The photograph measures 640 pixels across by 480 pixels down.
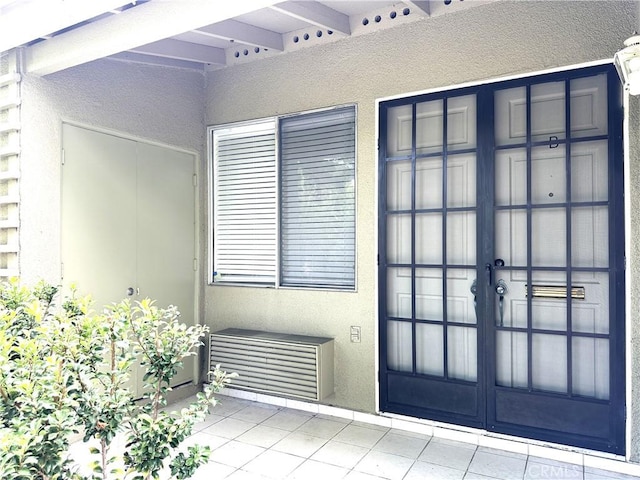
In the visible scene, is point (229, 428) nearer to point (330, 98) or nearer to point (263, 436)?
point (263, 436)

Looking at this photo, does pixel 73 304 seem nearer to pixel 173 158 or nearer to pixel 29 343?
pixel 29 343

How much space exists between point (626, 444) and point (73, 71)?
4779 millimetres

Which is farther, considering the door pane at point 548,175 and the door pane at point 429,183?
the door pane at point 429,183

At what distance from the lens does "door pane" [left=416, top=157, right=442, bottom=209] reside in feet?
11.8

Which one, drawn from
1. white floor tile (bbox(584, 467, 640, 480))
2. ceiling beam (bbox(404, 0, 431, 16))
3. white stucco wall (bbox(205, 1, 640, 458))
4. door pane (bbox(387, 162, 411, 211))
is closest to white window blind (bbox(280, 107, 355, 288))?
white stucco wall (bbox(205, 1, 640, 458))

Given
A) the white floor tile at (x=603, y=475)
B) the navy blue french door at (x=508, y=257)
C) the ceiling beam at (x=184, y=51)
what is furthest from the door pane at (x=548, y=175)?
the ceiling beam at (x=184, y=51)

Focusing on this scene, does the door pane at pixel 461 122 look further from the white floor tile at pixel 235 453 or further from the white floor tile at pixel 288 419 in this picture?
the white floor tile at pixel 235 453

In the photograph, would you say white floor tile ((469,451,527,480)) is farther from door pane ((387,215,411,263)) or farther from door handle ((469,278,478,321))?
door pane ((387,215,411,263))

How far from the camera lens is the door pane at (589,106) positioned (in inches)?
120

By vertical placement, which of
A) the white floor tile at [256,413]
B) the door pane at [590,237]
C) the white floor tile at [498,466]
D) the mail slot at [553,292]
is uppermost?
the door pane at [590,237]

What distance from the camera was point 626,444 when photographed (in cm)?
295

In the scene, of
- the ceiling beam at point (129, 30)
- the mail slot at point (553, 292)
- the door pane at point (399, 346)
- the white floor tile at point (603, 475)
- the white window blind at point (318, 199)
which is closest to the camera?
the ceiling beam at point (129, 30)

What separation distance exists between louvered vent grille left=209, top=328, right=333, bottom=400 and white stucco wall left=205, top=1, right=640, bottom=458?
173mm

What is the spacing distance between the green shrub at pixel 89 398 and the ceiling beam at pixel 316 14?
250 centimetres
